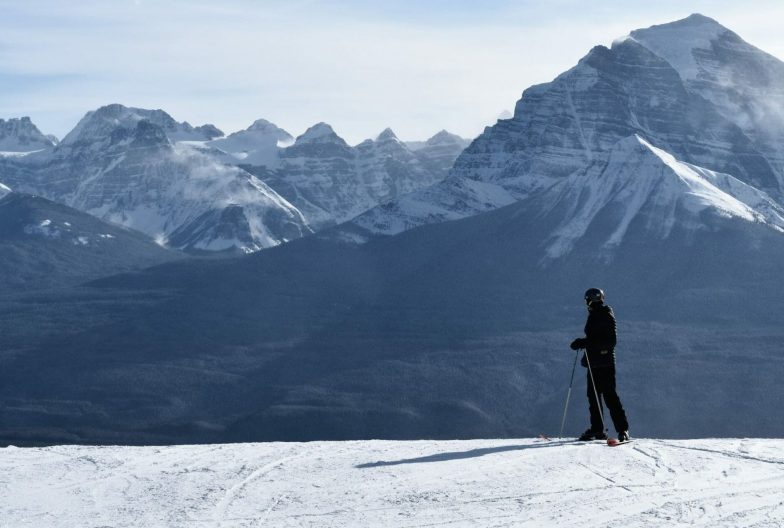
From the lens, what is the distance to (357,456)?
102ft

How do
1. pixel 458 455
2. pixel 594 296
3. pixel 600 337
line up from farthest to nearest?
1. pixel 600 337
2. pixel 594 296
3. pixel 458 455

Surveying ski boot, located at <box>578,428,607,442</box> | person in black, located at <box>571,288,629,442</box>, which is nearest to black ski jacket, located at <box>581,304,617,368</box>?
person in black, located at <box>571,288,629,442</box>

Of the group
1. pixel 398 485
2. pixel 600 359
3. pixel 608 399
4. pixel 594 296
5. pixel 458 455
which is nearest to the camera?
pixel 398 485

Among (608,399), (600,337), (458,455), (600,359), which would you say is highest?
(600,337)

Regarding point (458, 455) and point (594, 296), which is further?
point (594, 296)

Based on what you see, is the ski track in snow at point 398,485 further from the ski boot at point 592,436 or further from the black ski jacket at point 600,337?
the black ski jacket at point 600,337

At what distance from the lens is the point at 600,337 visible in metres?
33.7

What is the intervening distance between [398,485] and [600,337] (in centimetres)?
858

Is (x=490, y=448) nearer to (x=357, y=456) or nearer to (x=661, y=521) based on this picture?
(x=357, y=456)

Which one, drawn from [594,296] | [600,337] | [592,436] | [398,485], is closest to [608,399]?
[592,436]

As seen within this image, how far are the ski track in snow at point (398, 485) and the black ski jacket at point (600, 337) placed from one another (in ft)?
8.06

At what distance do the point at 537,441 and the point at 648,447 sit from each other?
3.33 metres

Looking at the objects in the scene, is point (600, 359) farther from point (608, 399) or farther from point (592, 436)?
point (592, 436)

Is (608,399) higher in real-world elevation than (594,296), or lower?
lower
